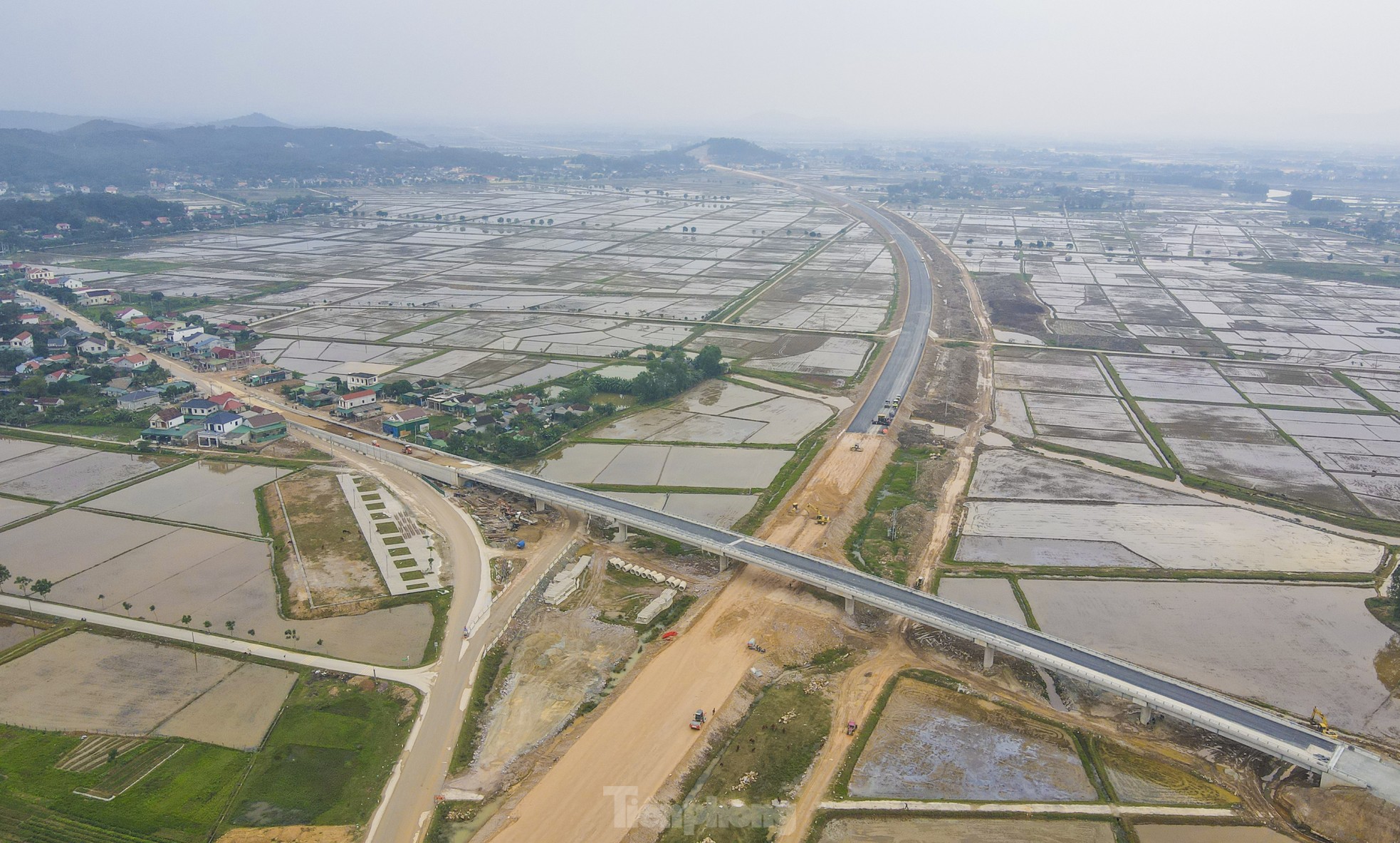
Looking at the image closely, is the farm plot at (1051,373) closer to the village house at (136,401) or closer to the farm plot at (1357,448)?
the farm plot at (1357,448)

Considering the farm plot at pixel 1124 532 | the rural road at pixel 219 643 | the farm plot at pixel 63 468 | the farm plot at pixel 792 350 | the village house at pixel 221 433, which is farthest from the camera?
the farm plot at pixel 792 350

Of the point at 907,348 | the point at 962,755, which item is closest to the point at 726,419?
the point at 907,348

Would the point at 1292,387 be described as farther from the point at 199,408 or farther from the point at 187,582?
the point at 199,408

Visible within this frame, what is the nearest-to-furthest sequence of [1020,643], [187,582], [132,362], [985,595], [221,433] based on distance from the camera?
[1020,643] < [187,582] < [985,595] < [221,433] < [132,362]

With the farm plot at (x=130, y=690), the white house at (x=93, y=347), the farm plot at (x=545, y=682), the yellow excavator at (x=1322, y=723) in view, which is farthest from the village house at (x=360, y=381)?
the yellow excavator at (x=1322, y=723)


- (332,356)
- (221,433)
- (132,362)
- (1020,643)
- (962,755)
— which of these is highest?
(132,362)

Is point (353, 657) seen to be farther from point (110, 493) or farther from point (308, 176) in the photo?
point (308, 176)
